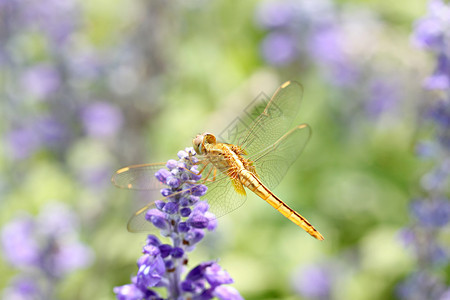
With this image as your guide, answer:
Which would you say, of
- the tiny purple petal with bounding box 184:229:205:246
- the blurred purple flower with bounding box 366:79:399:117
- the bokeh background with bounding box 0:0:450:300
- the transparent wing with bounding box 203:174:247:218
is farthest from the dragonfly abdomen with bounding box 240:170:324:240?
the blurred purple flower with bounding box 366:79:399:117

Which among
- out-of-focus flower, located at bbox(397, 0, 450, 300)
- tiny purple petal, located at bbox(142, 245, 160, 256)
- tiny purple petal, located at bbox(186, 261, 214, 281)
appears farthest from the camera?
out-of-focus flower, located at bbox(397, 0, 450, 300)

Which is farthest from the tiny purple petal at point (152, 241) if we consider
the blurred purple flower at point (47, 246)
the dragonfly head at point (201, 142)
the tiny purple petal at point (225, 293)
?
the blurred purple flower at point (47, 246)

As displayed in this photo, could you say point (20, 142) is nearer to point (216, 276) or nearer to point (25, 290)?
point (25, 290)

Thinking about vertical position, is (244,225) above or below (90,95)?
below

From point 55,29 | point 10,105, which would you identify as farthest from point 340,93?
point 10,105

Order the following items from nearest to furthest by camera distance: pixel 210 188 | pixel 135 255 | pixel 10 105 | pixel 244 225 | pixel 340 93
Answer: pixel 210 188 → pixel 135 255 → pixel 244 225 → pixel 10 105 → pixel 340 93

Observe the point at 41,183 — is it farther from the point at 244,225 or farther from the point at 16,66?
the point at 244,225

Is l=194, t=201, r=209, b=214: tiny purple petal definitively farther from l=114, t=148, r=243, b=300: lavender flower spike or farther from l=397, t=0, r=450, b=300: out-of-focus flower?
l=397, t=0, r=450, b=300: out-of-focus flower
